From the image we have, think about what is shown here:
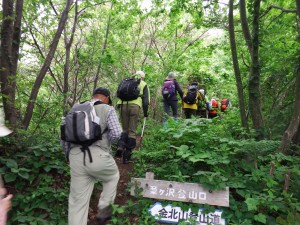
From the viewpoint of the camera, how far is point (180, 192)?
376cm

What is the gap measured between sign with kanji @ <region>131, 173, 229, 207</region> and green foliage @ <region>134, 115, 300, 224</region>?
0.10m

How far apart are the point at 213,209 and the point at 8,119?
3.65 m

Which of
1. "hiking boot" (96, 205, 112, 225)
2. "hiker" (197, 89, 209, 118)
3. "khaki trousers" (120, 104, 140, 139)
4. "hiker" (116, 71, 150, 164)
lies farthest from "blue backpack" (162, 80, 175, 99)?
"hiking boot" (96, 205, 112, 225)

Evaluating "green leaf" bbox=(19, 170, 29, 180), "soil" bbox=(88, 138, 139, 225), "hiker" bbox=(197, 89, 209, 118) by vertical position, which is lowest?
"soil" bbox=(88, 138, 139, 225)

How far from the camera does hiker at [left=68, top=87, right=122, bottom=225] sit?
3.15 metres

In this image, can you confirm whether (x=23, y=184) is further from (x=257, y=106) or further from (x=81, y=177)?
(x=257, y=106)

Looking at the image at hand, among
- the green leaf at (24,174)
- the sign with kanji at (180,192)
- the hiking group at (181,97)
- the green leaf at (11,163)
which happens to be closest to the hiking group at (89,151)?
the sign with kanji at (180,192)

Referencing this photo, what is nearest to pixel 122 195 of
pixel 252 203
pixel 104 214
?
pixel 104 214

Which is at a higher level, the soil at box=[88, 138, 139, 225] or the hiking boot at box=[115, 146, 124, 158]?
the hiking boot at box=[115, 146, 124, 158]

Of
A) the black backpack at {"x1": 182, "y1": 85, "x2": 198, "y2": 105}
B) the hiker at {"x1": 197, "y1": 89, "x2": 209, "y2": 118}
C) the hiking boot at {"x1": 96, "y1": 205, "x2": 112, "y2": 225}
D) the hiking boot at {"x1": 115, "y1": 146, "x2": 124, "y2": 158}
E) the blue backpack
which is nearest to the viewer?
the hiking boot at {"x1": 96, "y1": 205, "x2": 112, "y2": 225}

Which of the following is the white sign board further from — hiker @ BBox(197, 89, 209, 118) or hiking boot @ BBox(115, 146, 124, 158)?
hiker @ BBox(197, 89, 209, 118)

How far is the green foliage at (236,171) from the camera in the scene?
11.4ft

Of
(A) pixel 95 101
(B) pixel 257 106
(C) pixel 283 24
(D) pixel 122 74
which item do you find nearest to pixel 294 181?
(B) pixel 257 106

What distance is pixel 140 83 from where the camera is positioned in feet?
17.6
